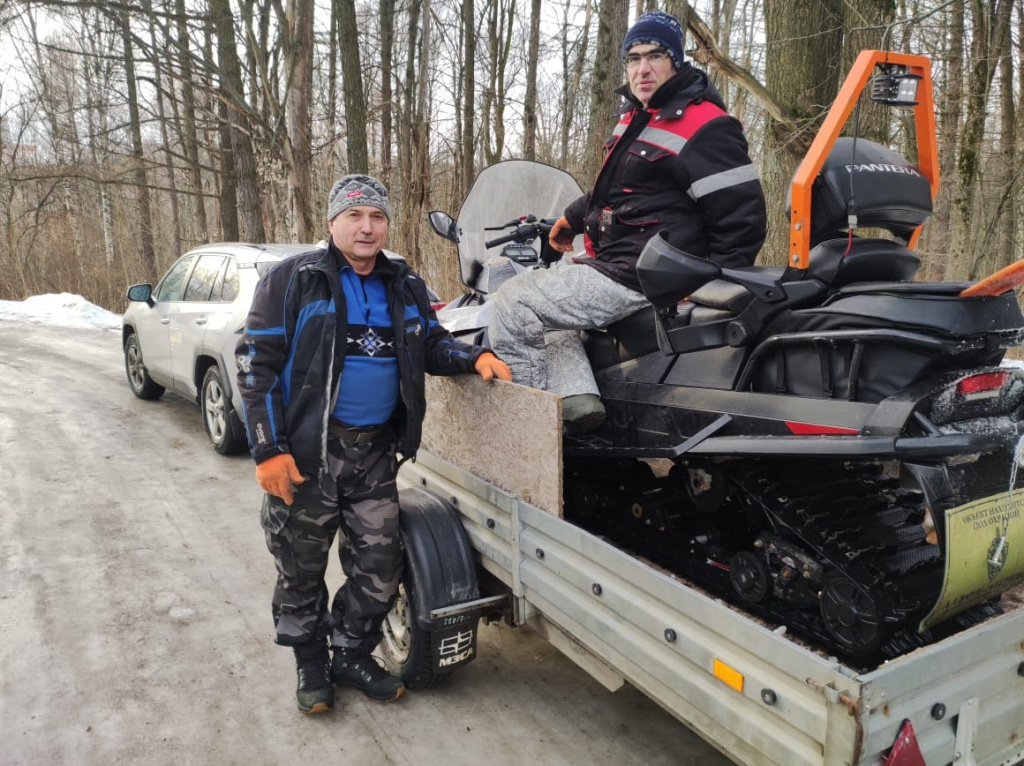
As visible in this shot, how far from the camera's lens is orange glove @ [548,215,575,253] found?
372 cm

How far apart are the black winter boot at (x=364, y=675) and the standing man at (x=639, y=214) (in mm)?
1321

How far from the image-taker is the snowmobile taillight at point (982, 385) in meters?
1.97

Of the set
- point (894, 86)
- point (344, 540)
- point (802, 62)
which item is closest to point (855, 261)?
point (894, 86)

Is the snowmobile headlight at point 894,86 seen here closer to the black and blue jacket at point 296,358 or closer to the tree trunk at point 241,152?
the black and blue jacket at point 296,358

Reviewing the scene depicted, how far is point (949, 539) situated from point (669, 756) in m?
1.48

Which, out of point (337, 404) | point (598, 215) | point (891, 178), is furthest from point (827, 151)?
point (337, 404)

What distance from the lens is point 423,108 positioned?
1326 cm

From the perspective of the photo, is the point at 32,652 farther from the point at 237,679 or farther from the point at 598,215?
the point at 598,215

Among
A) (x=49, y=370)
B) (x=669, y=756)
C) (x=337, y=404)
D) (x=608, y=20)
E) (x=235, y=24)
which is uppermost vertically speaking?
(x=235, y=24)

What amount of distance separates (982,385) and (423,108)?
12.6 metres

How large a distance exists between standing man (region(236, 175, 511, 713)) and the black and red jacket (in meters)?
0.74

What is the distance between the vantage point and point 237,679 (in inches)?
130

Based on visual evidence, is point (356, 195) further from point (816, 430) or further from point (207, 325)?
point (207, 325)

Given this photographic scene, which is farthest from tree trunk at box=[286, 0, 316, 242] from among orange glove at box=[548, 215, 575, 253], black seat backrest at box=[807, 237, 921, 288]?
black seat backrest at box=[807, 237, 921, 288]
